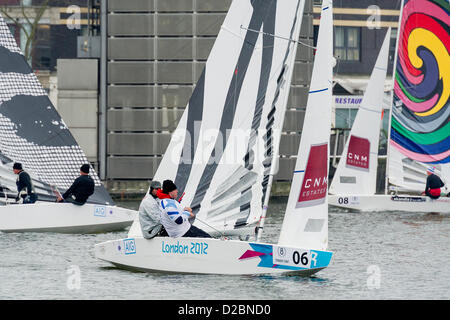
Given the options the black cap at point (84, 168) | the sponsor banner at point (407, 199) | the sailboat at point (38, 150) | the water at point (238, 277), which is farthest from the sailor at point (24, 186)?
the sponsor banner at point (407, 199)

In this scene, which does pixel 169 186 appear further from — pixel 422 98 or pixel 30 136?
pixel 422 98

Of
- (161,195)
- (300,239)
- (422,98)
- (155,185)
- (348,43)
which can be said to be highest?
(348,43)

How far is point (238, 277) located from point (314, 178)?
2195 millimetres

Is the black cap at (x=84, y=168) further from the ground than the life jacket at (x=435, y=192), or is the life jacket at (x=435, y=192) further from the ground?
the black cap at (x=84, y=168)

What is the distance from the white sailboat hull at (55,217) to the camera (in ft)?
89.2

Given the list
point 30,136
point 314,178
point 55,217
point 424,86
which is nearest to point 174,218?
point 314,178

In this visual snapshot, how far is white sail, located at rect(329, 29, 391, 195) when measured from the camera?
38469mm

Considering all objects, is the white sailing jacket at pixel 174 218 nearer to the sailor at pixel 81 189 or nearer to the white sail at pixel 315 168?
the white sail at pixel 315 168

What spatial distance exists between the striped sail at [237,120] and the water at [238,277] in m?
1.55

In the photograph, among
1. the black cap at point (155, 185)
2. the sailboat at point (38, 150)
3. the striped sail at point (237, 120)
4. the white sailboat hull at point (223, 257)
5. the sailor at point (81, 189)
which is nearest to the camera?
the white sailboat hull at point (223, 257)

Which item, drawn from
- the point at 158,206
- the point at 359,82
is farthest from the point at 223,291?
the point at 359,82

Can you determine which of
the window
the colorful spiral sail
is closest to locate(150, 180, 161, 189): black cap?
the colorful spiral sail

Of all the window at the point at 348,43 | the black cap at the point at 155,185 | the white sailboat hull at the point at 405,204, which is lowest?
the white sailboat hull at the point at 405,204

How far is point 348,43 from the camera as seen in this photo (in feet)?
198
